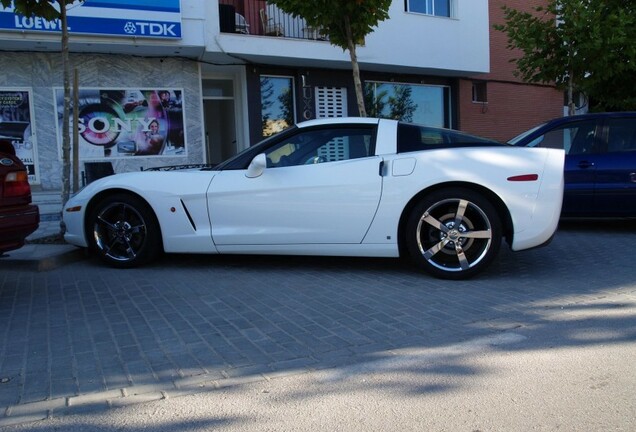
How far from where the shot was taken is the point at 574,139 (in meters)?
7.64

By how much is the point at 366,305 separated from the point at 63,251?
3.76 meters

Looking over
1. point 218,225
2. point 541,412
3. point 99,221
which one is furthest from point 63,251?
point 541,412

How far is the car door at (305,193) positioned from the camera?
5.25 m

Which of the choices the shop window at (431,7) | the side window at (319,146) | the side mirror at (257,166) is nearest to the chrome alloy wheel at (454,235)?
the side window at (319,146)

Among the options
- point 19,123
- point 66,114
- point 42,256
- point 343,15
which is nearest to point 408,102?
point 343,15

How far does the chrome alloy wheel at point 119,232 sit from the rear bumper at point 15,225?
3.34 ft

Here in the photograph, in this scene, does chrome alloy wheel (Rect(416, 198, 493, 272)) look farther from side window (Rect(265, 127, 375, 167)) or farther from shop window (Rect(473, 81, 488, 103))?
shop window (Rect(473, 81, 488, 103))

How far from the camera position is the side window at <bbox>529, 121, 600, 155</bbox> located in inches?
297

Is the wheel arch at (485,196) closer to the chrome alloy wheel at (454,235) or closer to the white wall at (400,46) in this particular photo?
the chrome alloy wheel at (454,235)

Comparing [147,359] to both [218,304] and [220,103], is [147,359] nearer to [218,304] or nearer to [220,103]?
[218,304]

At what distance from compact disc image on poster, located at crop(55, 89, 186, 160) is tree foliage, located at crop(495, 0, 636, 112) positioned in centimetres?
759

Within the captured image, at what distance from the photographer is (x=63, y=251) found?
6309 millimetres

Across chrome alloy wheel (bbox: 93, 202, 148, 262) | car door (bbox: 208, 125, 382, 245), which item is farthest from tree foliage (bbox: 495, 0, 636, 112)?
chrome alloy wheel (bbox: 93, 202, 148, 262)

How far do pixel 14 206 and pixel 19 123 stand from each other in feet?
25.5
